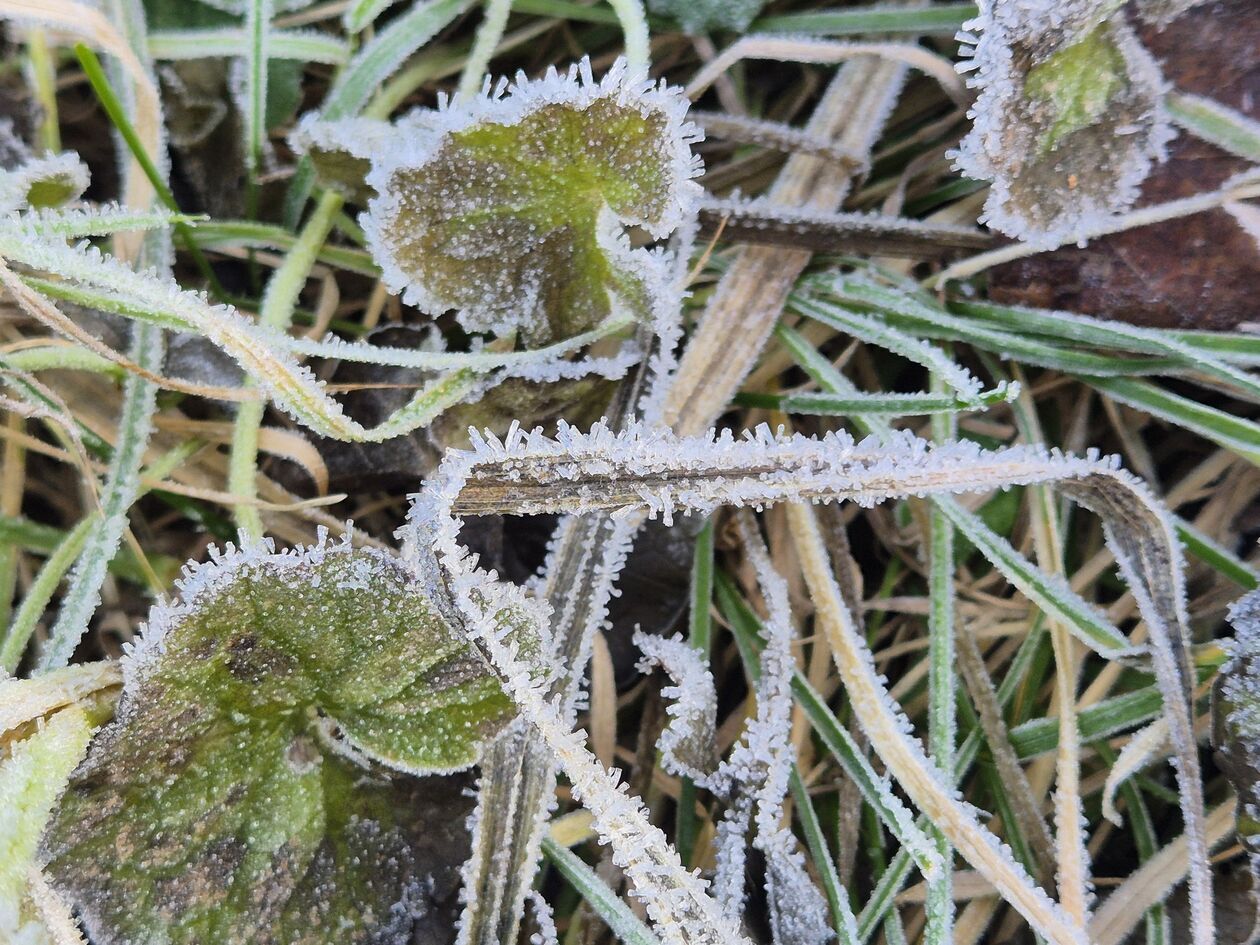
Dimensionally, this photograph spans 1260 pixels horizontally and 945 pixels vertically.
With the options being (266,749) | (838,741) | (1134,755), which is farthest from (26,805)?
(1134,755)

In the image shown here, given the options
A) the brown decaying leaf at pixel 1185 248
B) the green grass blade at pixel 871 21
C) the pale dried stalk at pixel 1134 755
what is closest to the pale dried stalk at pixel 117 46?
the green grass blade at pixel 871 21

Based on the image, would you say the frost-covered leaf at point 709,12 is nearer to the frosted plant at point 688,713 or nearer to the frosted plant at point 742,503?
the frosted plant at point 742,503

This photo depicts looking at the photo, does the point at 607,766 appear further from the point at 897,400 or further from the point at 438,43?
the point at 438,43

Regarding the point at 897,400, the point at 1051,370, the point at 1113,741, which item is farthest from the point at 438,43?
the point at 1113,741

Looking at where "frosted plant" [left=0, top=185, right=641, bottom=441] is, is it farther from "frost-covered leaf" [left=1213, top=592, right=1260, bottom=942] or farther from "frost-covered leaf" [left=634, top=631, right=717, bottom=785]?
"frost-covered leaf" [left=1213, top=592, right=1260, bottom=942]

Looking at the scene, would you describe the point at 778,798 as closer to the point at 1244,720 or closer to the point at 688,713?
the point at 688,713

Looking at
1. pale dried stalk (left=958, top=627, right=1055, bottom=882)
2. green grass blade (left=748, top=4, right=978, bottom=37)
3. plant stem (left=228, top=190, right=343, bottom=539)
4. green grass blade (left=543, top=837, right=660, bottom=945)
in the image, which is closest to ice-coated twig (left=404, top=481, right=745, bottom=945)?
green grass blade (left=543, top=837, right=660, bottom=945)
